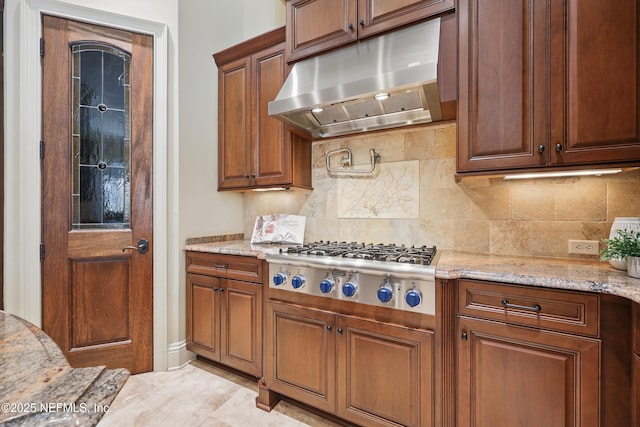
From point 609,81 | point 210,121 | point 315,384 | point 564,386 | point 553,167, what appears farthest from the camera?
point 210,121

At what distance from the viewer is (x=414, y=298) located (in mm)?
1501

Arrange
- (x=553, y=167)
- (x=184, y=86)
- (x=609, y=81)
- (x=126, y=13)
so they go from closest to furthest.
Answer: (x=609, y=81) → (x=553, y=167) → (x=126, y=13) → (x=184, y=86)

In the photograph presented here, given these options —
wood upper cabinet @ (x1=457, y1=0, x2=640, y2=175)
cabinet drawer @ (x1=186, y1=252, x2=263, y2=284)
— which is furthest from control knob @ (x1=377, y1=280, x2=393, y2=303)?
cabinet drawer @ (x1=186, y1=252, x2=263, y2=284)

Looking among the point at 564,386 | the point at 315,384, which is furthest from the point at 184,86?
the point at 564,386

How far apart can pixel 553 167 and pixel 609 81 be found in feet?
1.34

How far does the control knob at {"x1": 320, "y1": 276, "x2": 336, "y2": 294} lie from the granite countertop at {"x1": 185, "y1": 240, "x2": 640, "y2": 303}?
56cm

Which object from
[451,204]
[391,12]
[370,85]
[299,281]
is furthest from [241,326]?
[391,12]

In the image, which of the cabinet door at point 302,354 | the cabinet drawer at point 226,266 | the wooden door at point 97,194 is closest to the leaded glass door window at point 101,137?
the wooden door at point 97,194

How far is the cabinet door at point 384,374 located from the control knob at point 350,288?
157 millimetres

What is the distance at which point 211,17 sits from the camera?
2.83 m

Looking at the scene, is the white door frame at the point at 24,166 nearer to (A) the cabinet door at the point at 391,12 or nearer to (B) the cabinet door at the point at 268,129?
(B) the cabinet door at the point at 268,129

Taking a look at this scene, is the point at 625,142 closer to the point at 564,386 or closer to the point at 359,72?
the point at 564,386

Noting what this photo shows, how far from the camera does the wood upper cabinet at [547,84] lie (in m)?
1.36

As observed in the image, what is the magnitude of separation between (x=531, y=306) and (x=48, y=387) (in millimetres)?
1562
